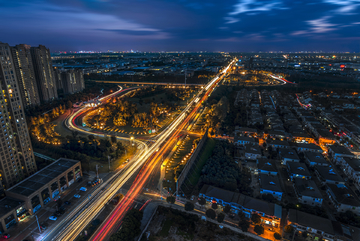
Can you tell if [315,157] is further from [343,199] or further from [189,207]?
[189,207]

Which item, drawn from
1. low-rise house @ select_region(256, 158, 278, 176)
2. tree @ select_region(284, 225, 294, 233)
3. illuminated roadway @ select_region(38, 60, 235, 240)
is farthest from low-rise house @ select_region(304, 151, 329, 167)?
illuminated roadway @ select_region(38, 60, 235, 240)

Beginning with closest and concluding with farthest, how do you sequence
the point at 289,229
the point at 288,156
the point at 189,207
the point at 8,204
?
the point at 289,229 < the point at 8,204 < the point at 189,207 < the point at 288,156

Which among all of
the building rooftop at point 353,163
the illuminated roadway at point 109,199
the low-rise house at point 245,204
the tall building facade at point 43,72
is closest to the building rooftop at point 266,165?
the low-rise house at point 245,204

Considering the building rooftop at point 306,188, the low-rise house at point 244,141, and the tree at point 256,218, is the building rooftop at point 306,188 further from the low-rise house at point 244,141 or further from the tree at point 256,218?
the low-rise house at point 244,141

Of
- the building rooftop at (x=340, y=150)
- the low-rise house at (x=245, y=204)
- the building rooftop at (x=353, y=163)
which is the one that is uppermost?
the building rooftop at (x=340, y=150)

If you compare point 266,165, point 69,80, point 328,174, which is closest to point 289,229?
point 266,165

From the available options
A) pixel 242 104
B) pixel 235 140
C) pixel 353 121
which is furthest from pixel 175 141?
pixel 353 121

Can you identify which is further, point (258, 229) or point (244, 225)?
point (244, 225)
